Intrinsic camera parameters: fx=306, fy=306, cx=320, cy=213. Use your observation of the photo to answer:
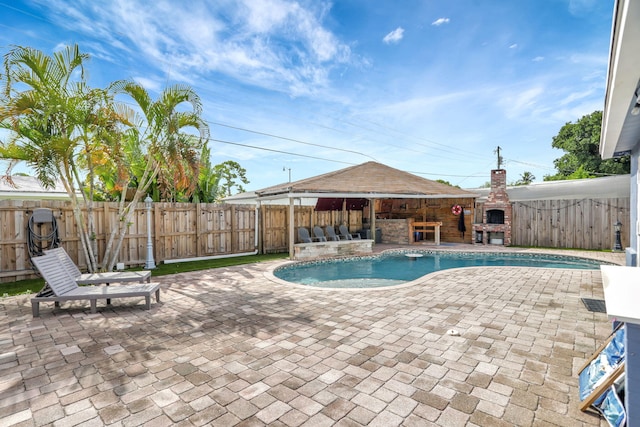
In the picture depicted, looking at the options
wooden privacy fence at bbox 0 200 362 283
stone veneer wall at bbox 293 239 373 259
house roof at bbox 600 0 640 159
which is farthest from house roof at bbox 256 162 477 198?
house roof at bbox 600 0 640 159

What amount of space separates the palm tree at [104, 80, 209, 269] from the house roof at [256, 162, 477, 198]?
157 inches

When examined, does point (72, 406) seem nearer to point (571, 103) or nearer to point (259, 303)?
point (259, 303)

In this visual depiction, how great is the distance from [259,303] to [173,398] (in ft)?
10.9

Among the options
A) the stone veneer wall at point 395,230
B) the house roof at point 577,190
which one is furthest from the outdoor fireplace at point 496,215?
the stone veneer wall at point 395,230

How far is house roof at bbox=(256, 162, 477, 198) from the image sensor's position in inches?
503

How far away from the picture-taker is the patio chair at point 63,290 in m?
5.54

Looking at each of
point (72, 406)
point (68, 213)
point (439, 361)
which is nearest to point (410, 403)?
point (439, 361)

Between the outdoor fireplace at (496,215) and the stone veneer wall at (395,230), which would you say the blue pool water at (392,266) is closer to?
the stone veneer wall at (395,230)

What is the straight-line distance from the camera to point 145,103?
866 centimetres

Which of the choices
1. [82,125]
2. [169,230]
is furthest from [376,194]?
[82,125]

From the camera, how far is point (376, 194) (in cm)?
1432

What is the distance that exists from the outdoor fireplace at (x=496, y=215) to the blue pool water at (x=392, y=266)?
2857 millimetres

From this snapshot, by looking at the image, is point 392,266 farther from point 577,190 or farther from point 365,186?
point 577,190

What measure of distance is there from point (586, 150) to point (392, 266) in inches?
1090
